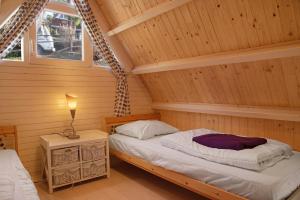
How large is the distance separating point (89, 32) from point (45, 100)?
44.8 inches

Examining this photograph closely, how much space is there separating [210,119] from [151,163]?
1.22 metres

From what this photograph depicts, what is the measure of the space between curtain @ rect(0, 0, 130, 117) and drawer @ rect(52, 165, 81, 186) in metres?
1.14

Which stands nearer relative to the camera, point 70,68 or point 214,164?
point 214,164

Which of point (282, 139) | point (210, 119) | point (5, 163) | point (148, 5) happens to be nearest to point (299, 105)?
point (282, 139)

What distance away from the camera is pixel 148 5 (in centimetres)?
279

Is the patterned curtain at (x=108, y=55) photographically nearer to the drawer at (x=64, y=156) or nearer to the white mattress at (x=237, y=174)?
the drawer at (x=64, y=156)

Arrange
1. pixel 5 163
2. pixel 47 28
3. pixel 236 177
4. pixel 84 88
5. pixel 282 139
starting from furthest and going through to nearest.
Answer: pixel 84 88
pixel 47 28
pixel 282 139
pixel 5 163
pixel 236 177

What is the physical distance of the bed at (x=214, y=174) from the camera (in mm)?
1692

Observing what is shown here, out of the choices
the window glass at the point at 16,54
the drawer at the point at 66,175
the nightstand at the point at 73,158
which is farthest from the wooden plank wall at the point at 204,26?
the drawer at the point at 66,175

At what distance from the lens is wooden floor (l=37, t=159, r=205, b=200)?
2.62m

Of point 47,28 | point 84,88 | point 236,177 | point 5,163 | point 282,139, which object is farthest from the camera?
point 84,88

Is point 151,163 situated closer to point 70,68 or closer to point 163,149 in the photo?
point 163,149

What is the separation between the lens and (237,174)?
6.15 ft

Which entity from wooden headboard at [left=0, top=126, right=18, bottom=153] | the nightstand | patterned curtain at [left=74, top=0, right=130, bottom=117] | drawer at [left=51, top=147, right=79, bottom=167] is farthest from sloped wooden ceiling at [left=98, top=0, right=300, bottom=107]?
wooden headboard at [left=0, top=126, right=18, bottom=153]
